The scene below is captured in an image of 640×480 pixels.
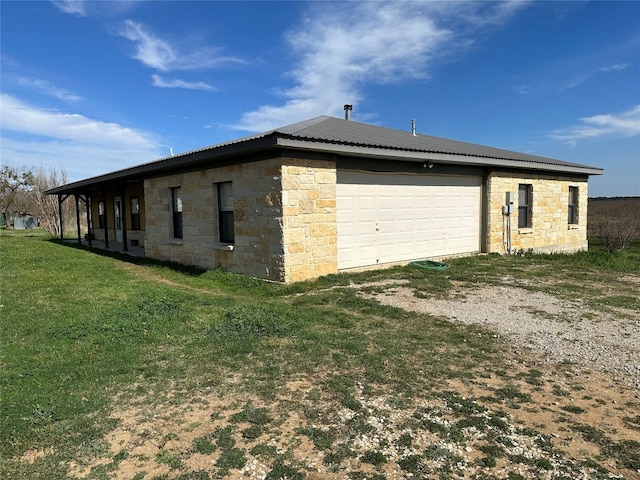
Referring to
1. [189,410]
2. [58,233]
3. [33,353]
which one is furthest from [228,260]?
[58,233]

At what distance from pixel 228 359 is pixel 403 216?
7247 mm

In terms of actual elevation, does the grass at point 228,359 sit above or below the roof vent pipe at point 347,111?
below

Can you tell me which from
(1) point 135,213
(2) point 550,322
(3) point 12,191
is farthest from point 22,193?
(2) point 550,322

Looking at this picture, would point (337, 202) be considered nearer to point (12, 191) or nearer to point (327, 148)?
point (327, 148)

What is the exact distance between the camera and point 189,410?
11.2 ft

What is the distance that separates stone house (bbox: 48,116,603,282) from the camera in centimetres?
836

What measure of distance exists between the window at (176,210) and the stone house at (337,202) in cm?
3

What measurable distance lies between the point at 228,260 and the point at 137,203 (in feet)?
31.4

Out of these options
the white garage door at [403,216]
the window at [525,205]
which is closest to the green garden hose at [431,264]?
the white garage door at [403,216]

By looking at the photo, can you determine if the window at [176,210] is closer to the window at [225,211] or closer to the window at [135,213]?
the window at [225,211]

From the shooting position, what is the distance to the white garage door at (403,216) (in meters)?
9.60

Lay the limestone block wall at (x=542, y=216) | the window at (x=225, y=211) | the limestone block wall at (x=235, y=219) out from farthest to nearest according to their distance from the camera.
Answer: the limestone block wall at (x=542, y=216) < the window at (x=225, y=211) < the limestone block wall at (x=235, y=219)

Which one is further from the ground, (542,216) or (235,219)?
(235,219)

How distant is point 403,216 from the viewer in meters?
10.7
